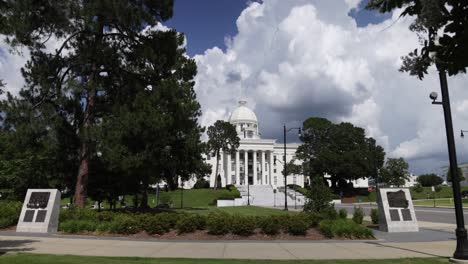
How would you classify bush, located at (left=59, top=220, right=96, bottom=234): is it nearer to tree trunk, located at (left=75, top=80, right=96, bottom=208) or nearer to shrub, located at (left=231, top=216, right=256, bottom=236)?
tree trunk, located at (left=75, top=80, right=96, bottom=208)

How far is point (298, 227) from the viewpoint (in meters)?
16.2

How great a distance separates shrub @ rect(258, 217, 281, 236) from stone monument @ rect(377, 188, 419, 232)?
19.3 feet

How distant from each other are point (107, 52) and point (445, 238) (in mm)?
19008

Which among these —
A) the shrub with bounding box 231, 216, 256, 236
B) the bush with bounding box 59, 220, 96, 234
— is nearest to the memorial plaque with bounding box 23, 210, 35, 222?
the bush with bounding box 59, 220, 96, 234

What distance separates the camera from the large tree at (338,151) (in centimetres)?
7994

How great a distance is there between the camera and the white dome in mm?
119375

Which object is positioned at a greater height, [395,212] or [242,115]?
[242,115]

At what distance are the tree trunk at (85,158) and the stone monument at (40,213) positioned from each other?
304cm

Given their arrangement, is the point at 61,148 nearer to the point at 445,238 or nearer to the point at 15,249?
the point at 15,249

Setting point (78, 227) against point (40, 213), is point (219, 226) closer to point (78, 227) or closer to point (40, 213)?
point (78, 227)

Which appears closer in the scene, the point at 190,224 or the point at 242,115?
the point at 190,224

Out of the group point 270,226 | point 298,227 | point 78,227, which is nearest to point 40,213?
point 78,227

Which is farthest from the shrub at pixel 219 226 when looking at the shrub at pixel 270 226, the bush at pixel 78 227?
the bush at pixel 78 227

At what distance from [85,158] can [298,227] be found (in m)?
13.3
